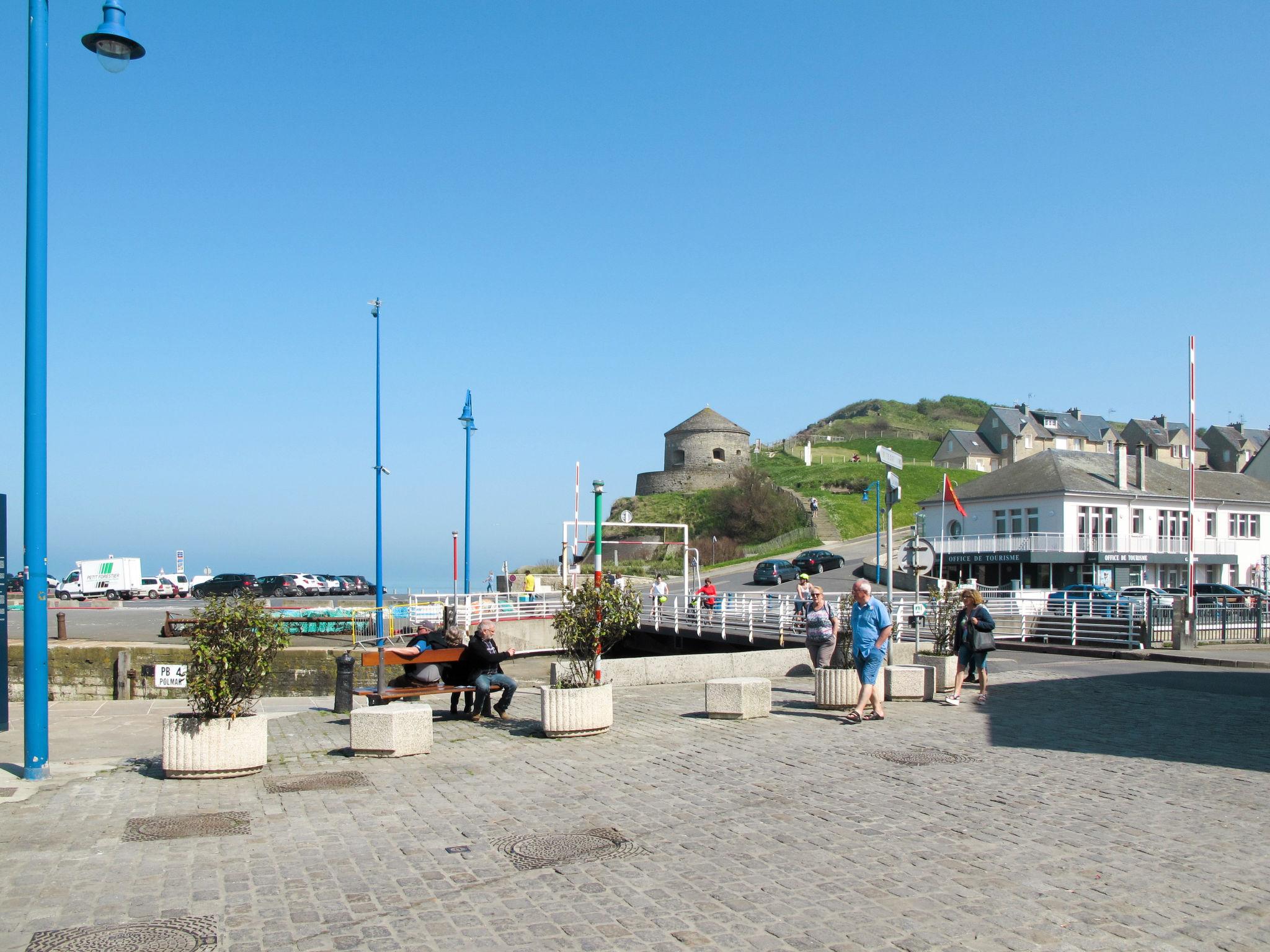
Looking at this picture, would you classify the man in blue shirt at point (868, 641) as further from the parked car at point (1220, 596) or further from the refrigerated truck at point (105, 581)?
the refrigerated truck at point (105, 581)

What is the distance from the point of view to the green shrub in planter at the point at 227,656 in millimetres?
9594

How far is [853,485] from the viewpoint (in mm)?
99250

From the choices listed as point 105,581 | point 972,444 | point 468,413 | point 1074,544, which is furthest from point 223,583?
point 972,444

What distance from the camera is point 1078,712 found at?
1393 centimetres

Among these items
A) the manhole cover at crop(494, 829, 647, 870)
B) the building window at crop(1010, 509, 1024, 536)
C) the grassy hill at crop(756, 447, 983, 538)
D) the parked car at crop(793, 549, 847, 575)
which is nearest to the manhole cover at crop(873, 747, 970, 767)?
the manhole cover at crop(494, 829, 647, 870)

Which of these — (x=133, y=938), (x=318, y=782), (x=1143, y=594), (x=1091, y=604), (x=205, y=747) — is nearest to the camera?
(x=133, y=938)

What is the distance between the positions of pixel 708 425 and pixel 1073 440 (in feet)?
125

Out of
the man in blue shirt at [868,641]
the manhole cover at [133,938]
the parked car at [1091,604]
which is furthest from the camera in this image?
the parked car at [1091,604]

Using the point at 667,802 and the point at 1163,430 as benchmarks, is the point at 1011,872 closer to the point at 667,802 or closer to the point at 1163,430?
→ the point at 667,802

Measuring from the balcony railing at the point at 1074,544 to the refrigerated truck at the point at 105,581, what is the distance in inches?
1855

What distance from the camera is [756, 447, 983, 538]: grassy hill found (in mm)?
86312

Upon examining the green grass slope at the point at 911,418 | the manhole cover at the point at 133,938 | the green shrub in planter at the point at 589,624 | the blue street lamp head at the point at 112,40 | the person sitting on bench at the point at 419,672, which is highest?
the green grass slope at the point at 911,418

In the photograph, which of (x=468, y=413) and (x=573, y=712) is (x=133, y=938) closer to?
(x=573, y=712)

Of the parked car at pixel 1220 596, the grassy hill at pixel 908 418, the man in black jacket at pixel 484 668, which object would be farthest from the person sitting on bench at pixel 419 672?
the grassy hill at pixel 908 418
